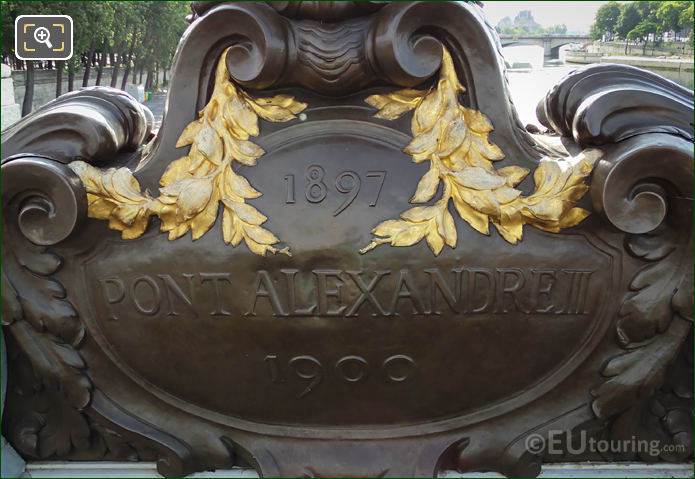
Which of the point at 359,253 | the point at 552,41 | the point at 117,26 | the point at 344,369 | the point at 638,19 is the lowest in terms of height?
the point at 344,369

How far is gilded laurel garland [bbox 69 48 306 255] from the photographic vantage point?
180 centimetres

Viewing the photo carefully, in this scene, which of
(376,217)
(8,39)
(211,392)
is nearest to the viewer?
(376,217)

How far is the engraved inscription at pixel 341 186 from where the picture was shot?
5.83 ft

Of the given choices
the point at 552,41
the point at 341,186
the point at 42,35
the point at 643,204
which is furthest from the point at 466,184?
the point at 552,41

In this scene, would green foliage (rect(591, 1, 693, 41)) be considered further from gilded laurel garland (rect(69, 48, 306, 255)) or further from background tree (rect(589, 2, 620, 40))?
gilded laurel garland (rect(69, 48, 306, 255))

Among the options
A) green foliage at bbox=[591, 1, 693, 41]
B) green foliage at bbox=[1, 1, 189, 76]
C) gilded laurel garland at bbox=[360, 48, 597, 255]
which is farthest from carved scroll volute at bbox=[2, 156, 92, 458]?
green foliage at bbox=[591, 1, 693, 41]

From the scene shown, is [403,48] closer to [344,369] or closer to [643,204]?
[643,204]

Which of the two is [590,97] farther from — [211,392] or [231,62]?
[211,392]

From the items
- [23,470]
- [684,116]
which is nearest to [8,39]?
[23,470]

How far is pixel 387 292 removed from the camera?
180 cm

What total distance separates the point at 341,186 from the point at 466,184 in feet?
1.12

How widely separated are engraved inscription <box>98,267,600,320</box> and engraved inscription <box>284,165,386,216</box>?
0.20 metres

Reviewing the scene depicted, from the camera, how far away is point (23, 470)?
201 cm

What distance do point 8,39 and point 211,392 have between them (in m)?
11.2
